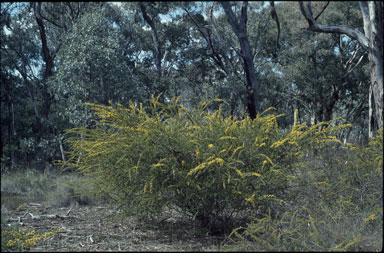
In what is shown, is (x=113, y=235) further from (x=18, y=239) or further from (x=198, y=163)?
(x=198, y=163)

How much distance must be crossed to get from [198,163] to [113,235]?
1596 millimetres

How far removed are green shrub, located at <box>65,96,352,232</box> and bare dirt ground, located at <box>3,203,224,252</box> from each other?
0.36m

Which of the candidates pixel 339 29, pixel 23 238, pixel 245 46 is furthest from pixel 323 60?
pixel 23 238

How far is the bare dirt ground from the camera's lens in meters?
4.52

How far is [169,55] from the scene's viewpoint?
68.7 feet

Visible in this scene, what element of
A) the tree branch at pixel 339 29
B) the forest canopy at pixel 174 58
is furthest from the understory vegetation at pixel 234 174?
the forest canopy at pixel 174 58

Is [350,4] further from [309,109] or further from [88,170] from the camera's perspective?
[88,170]

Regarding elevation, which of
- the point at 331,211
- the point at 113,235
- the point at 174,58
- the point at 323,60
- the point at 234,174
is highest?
the point at 174,58

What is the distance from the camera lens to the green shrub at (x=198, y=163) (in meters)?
4.52

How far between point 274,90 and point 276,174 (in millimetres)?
19916

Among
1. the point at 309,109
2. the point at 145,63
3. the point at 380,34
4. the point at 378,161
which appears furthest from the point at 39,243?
the point at 309,109

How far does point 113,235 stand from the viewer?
5.12 meters

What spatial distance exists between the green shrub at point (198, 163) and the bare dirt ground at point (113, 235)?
1.19ft

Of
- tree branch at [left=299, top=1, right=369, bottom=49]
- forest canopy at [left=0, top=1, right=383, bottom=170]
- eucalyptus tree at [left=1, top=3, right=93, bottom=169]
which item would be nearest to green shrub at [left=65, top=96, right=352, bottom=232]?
tree branch at [left=299, top=1, right=369, bottom=49]
